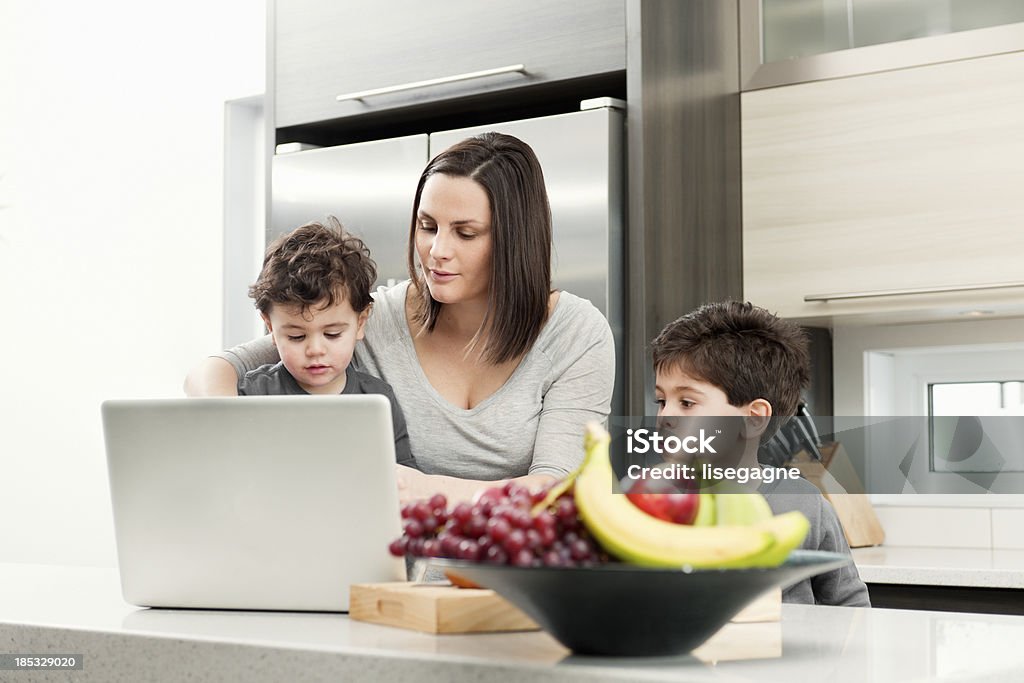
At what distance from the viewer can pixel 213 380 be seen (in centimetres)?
158

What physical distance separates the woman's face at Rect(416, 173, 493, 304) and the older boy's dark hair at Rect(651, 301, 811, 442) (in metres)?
0.31

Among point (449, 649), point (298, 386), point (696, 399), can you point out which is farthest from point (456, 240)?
point (449, 649)

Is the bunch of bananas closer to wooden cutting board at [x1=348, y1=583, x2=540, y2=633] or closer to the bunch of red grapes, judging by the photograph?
the bunch of red grapes

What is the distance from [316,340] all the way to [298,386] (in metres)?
0.10

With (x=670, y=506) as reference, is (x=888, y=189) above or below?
above

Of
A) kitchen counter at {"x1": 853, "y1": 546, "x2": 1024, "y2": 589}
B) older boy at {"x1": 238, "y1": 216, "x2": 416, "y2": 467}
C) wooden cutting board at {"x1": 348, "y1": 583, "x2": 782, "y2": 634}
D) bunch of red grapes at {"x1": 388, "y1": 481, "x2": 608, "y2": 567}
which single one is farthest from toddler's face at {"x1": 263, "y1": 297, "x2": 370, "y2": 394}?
kitchen counter at {"x1": 853, "y1": 546, "x2": 1024, "y2": 589}

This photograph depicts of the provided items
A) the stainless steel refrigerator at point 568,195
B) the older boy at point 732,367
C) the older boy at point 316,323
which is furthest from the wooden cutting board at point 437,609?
the stainless steel refrigerator at point 568,195

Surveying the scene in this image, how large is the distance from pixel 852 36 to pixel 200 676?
2048 millimetres

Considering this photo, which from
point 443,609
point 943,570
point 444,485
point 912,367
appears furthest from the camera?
point 912,367

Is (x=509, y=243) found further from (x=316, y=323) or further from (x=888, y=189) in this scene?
(x=888, y=189)

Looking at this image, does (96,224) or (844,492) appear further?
(96,224)

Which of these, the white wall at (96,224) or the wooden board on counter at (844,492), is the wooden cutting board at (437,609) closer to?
the wooden board on counter at (844,492)

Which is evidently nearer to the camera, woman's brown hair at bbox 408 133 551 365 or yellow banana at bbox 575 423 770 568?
yellow banana at bbox 575 423 770 568

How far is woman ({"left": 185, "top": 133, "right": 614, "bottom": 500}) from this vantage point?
1623 millimetres
